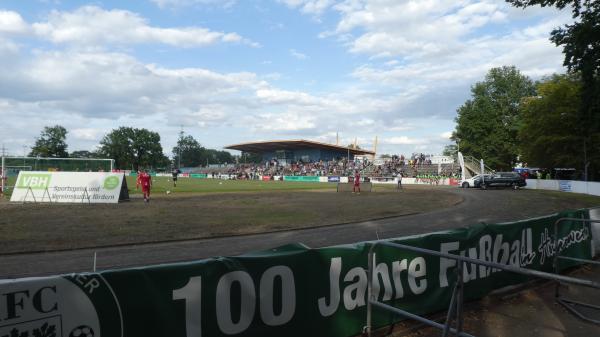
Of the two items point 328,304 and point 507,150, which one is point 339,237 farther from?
point 507,150

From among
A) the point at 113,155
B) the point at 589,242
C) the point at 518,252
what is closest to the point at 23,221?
the point at 518,252

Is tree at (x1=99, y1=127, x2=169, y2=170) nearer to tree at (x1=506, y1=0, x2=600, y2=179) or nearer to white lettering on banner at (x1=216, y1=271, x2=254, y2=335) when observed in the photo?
tree at (x1=506, y1=0, x2=600, y2=179)

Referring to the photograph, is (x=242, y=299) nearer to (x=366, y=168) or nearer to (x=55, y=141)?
(x=366, y=168)

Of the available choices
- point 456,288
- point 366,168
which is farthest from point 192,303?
point 366,168

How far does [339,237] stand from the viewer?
12.3 m

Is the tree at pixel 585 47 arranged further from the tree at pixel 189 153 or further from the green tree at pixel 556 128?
the tree at pixel 189 153

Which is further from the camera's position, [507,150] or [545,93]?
[507,150]

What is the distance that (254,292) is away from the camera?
4.45 m

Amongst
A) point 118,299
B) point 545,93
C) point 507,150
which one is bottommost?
point 118,299

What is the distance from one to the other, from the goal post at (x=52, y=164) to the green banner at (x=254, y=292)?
74.4 ft

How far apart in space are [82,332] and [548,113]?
49.4 m

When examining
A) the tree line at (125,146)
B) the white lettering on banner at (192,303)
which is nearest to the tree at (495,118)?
the white lettering on banner at (192,303)

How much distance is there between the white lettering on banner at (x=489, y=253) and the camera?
6.44m

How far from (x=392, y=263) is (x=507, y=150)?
6949cm
